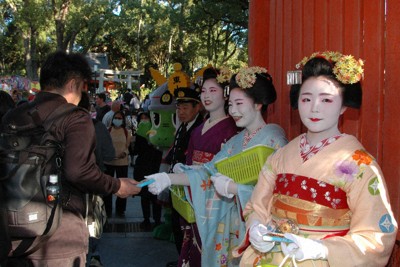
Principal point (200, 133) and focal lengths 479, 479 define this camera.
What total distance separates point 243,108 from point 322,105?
0.98 m

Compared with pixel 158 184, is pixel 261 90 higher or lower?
higher

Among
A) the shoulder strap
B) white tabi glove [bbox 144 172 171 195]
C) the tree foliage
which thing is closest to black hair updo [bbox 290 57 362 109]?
the shoulder strap

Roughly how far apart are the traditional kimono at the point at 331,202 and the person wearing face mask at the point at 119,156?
4.85 m

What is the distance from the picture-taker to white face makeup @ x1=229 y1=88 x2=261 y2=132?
3.34 m

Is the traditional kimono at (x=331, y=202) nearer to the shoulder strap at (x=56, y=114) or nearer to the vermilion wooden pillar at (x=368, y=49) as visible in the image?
the vermilion wooden pillar at (x=368, y=49)

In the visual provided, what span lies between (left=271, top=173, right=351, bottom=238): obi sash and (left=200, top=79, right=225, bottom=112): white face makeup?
5.78 ft

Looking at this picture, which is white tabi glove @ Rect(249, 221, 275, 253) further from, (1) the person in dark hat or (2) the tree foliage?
(2) the tree foliage

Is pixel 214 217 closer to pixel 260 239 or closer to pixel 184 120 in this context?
pixel 260 239

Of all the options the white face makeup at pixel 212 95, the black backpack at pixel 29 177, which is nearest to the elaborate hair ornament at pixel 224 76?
the white face makeup at pixel 212 95

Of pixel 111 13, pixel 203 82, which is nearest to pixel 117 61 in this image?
pixel 111 13

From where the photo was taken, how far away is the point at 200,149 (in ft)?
13.7

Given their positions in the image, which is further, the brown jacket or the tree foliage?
the tree foliage

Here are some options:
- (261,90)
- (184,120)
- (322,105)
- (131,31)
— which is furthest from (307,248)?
(131,31)

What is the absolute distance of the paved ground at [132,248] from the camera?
5.49 meters
